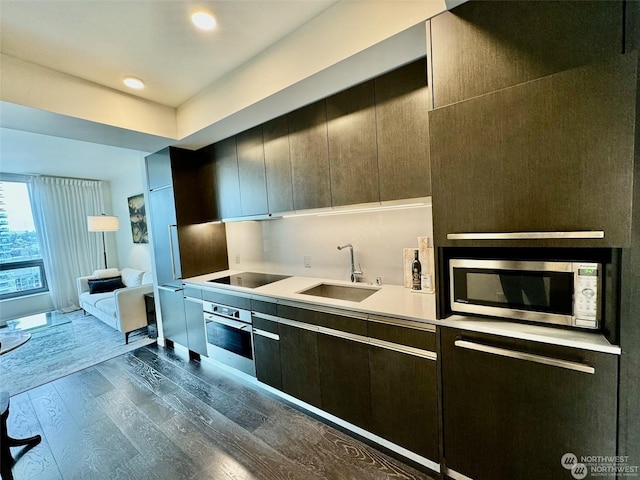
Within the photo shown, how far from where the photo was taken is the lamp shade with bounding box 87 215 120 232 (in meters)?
4.85

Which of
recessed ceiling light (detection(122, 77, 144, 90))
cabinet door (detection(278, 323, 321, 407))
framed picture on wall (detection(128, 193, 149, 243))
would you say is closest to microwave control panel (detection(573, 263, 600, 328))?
cabinet door (detection(278, 323, 321, 407))

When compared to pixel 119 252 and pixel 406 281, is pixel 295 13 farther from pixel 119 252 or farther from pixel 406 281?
Answer: pixel 119 252

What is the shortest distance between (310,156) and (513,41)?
136 cm

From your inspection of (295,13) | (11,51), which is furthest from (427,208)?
(11,51)

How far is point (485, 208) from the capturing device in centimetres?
122

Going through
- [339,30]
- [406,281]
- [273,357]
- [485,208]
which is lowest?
[273,357]

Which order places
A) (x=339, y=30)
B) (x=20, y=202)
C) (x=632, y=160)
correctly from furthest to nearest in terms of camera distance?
(x=20, y=202)
(x=339, y=30)
(x=632, y=160)

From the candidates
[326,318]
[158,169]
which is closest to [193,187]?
[158,169]

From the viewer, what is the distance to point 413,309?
153cm

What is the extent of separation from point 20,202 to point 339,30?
23.1 feet

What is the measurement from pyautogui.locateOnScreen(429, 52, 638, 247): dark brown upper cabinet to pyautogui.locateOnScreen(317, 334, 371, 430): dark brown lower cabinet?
36.4 inches

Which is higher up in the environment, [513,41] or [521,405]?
[513,41]

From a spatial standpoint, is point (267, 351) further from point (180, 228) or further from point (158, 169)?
point (158, 169)

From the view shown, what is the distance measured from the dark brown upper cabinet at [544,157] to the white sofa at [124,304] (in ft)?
13.8
